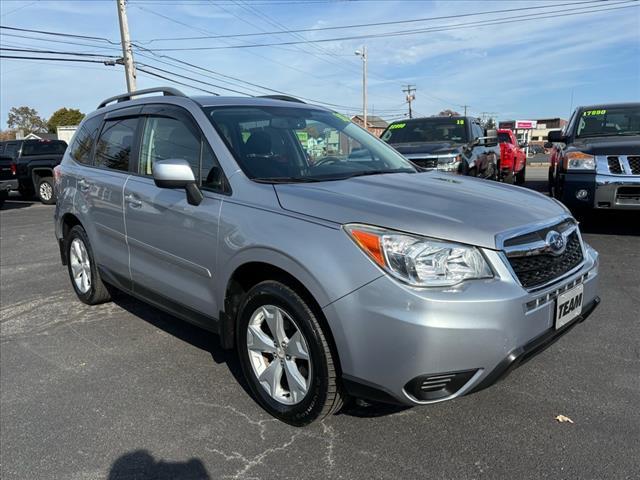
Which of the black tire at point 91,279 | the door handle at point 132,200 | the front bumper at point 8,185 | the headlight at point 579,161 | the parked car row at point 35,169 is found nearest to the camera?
the door handle at point 132,200

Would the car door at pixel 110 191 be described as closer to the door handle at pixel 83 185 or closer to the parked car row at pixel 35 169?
the door handle at pixel 83 185

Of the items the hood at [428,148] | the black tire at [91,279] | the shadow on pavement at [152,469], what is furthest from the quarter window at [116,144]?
the hood at [428,148]

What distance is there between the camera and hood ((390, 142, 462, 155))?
8219 millimetres

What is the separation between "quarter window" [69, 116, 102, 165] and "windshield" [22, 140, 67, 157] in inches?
477

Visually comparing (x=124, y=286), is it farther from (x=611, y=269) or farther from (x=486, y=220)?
(x=611, y=269)

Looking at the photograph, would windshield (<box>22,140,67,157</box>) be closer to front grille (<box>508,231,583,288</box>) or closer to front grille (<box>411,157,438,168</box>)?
front grille (<box>411,157,438,168</box>)

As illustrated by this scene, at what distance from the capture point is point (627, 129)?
306 inches

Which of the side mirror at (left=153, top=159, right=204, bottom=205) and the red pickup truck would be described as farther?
the red pickup truck

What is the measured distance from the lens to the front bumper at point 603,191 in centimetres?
632

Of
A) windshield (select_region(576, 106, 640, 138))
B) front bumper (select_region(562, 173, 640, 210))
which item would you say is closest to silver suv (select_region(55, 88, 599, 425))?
front bumper (select_region(562, 173, 640, 210))

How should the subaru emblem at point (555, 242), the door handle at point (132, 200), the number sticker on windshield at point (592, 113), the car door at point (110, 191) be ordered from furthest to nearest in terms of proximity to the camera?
the number sticker on windshield at point (592, 113) < the car door at point (110, 191) < the door handle at point (132, 200) < the subaru emblem at point (555, 242)

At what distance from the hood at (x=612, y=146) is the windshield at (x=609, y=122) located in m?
0.51

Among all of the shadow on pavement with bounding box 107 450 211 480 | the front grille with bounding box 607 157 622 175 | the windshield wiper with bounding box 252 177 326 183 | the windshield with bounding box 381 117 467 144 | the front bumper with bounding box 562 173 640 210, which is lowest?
the shadow on pavement with bounding box 107 450 211 480

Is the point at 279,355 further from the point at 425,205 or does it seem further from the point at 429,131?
the point at 429,131
